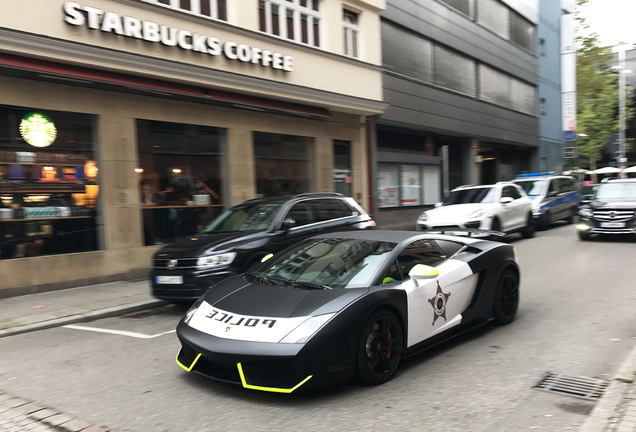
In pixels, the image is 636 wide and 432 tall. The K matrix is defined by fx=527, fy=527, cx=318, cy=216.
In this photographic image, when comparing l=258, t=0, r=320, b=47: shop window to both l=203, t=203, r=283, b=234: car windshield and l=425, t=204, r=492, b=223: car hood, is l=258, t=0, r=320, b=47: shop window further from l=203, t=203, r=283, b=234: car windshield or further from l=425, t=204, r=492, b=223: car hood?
l=203, t=203, r=283, b=234: car windshield

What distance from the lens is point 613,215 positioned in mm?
13211

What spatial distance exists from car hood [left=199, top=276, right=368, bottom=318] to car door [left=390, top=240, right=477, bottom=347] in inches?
25.9

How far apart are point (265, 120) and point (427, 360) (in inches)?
433

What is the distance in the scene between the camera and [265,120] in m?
14.9

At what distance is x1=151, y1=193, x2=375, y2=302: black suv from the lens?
7.39 m

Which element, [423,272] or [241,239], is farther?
[241,239]

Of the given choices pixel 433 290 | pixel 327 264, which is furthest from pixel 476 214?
pixel 327 264

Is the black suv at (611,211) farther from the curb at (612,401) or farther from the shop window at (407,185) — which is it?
the curb at (612,401)

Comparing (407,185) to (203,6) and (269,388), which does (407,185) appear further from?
(269,388)

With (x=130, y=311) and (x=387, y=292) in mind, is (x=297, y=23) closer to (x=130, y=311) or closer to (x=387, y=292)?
(x=130, y=311)

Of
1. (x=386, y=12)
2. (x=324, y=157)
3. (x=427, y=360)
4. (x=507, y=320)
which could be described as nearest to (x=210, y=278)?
(x=427, y=360)

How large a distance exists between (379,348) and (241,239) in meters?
3.90

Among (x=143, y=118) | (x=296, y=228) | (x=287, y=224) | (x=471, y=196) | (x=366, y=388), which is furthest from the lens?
(x=471, y=196)

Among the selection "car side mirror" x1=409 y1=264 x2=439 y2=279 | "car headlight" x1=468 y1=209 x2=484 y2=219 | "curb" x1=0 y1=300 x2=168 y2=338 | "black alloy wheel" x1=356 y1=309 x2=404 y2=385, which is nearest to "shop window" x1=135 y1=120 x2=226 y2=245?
"curb" x1=0 y1=300 x2=168 y2=338
